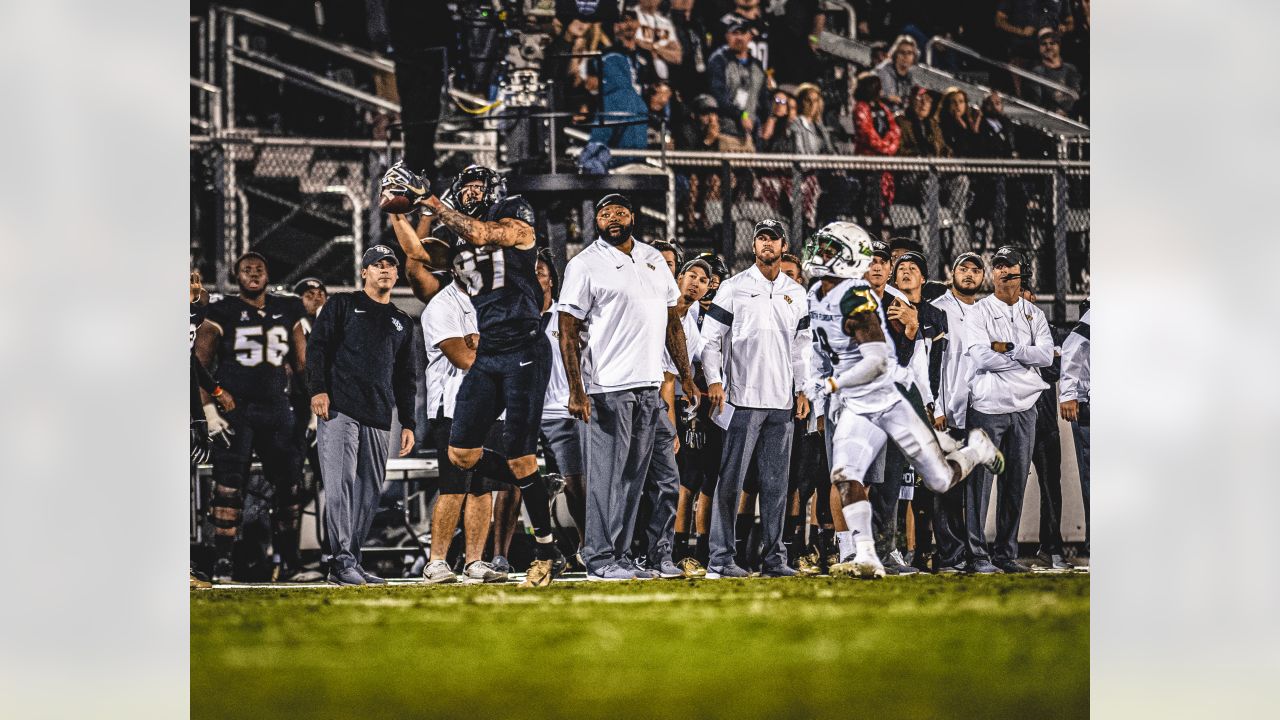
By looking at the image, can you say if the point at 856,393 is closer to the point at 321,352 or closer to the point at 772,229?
the point at 772,229

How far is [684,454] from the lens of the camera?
680 centimetres

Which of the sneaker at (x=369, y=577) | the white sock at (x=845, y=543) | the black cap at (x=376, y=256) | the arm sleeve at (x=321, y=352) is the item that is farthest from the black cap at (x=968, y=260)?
the sneaker at (x=369, y=577)

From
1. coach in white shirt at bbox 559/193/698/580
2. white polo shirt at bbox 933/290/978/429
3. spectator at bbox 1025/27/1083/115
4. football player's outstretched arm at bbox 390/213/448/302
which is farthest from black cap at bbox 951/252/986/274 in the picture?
football player's outstretched arm at bbox 390/213/448/302

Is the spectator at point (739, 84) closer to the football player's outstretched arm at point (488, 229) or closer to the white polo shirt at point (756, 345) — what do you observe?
the white polo shirt at point (756, 345)

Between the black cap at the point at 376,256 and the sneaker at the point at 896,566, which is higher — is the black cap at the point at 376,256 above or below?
above

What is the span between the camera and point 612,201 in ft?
22.0

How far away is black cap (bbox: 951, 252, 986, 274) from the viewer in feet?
23.3

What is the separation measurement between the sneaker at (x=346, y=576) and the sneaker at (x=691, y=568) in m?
1.44

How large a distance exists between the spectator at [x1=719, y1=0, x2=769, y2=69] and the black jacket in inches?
82.0

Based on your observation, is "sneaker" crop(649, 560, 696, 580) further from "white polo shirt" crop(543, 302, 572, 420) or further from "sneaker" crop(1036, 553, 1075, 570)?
"sneaker" crop(1036, 553, 1075, 570)

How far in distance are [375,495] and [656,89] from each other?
7.58 ft

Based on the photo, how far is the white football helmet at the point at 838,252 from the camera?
22.6ft
